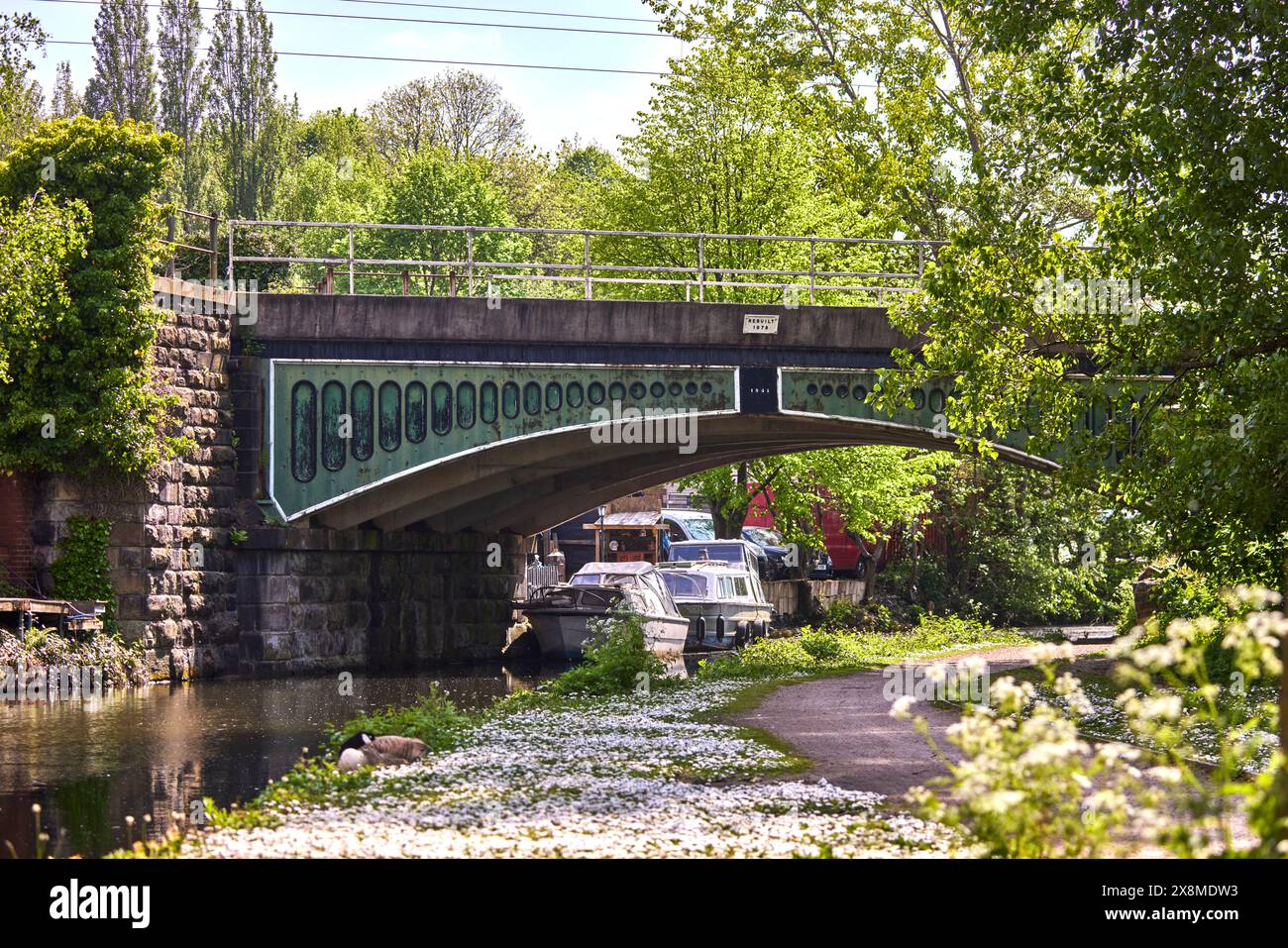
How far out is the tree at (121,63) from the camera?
66.9m

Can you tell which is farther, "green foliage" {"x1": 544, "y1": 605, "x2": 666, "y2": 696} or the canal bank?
"green foliage" {"x1": 544, "y1": 605, "x2": 666, "y2": 696}

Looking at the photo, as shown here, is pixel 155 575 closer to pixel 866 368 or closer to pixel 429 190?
pixel 866 368

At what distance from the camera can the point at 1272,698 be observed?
16.8 m

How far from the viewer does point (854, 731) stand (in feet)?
50.2

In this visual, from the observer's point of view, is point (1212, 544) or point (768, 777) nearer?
point (768, 777)

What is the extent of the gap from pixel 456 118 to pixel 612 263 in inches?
1256

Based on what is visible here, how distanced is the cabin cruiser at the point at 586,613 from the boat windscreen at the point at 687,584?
9.07ft

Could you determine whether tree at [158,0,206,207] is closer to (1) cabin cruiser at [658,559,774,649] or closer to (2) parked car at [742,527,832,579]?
(2) parked car at [742,527,832,579]

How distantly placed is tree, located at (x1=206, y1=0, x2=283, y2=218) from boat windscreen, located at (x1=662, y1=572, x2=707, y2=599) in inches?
1524

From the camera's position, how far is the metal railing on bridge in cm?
2600

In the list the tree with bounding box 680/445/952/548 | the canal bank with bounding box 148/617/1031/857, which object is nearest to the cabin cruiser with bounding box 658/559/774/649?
the tree with bounding box 680/445/952/548

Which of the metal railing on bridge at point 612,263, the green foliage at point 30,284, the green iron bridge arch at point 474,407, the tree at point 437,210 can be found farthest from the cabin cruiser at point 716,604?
the tree at point 437,210
